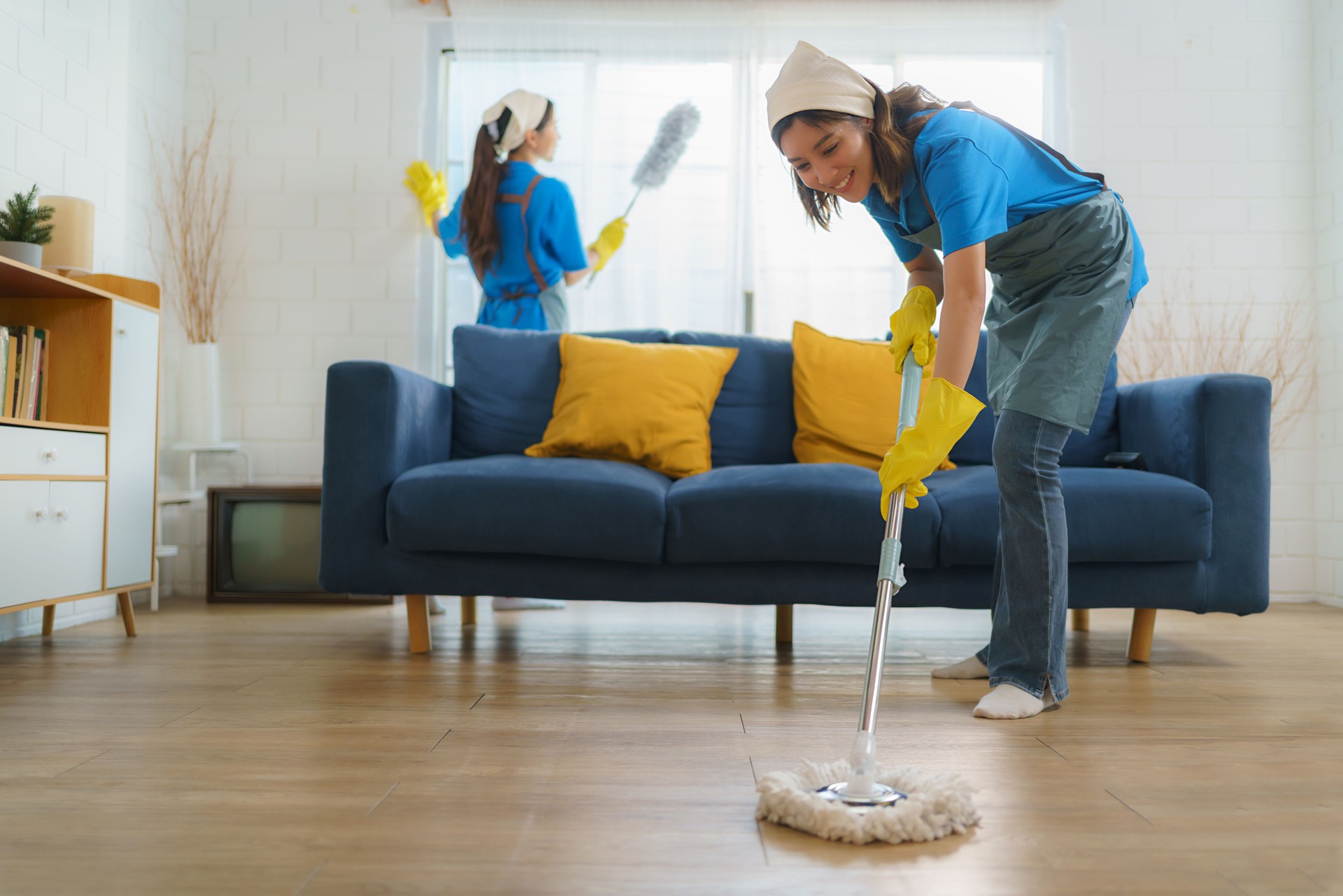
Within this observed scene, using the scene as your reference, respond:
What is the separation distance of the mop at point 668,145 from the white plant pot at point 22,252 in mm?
1926

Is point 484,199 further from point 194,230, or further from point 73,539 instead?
point 73,539

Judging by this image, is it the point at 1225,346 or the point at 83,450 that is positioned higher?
the point at 1225,346

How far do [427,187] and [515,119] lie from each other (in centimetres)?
55

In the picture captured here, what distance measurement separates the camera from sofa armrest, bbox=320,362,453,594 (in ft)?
6.82

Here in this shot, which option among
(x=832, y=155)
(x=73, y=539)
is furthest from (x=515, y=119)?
(x=832, y=155)

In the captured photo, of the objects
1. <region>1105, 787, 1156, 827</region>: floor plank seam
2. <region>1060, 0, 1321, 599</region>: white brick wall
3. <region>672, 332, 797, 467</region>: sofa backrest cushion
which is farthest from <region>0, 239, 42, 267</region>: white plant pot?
<region>1060, 0, 1321, 599</region>: white brick wall


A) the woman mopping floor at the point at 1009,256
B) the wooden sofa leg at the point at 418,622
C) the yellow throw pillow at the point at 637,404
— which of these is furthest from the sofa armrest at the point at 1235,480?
the wooden sofa leg at the point at 418,622

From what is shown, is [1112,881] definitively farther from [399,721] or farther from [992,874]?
[399,721]

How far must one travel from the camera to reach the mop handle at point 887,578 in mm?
1142

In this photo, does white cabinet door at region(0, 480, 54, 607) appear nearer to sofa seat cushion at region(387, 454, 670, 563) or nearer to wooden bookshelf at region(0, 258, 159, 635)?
wooden bookshelf at region(0, 258, 159, 635)

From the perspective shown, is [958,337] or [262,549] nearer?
[958,337]

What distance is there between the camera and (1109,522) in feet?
6.51

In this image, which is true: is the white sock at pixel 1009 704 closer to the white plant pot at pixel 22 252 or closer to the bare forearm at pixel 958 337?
the bare forearm at pixel 958 337

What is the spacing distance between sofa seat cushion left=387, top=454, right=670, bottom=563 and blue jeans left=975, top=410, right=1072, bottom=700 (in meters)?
0.70
